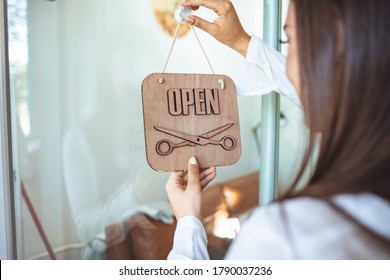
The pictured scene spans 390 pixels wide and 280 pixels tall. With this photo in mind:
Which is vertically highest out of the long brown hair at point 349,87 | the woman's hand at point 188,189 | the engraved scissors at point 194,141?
the long brown hair at point 349,87

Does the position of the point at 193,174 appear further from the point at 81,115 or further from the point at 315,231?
the point at 81,115

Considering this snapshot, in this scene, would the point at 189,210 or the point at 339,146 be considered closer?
the point at 339,146

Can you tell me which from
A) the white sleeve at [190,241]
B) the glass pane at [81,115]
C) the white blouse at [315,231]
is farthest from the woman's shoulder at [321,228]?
the glass pane at [81,115]

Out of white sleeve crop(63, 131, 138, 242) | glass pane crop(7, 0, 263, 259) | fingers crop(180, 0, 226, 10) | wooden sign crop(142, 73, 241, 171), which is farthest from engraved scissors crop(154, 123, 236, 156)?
white sleeve crop(63, 131, 138, 242)

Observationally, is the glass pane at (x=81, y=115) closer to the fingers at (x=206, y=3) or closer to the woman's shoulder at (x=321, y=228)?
the fingers at (x=206, y=3)

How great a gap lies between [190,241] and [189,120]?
0.23 meters

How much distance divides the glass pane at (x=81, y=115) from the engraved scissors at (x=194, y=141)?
45 centimetres

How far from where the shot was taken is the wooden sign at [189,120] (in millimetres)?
676

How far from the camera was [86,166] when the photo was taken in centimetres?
135

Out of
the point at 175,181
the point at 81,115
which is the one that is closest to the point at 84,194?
the point at 81,115

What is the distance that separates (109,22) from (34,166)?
0.58m

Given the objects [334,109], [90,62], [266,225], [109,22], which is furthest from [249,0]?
[266,225]

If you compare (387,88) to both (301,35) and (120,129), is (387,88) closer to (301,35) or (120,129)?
(301,35)

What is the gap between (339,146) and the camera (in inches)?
16.9
